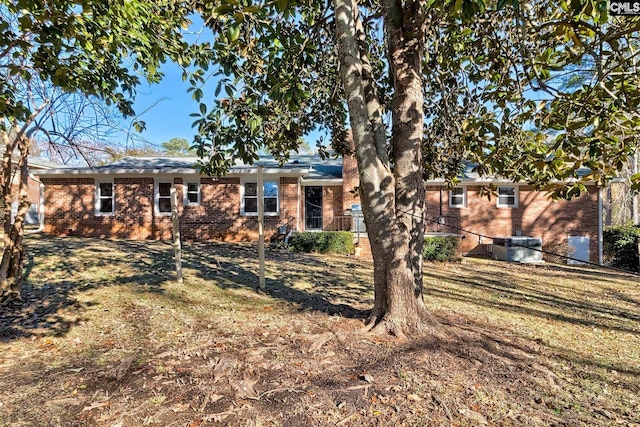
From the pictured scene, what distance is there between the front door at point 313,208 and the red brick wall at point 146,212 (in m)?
1.37

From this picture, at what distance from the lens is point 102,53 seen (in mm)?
4629

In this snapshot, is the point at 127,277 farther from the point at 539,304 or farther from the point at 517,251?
the point at 517,251

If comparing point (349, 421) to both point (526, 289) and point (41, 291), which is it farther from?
point (526, 289)

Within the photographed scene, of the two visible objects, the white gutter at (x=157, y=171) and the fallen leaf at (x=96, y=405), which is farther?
the white gutter at (x=157, y=171)

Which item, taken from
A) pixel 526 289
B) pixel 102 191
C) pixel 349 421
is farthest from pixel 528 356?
pixel 102 191

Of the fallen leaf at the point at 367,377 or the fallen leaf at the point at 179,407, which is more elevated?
the fallen leaf at the point at 367,377

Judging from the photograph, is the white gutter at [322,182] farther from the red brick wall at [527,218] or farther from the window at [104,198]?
the window at [104,198]

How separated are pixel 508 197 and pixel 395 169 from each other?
13.1 metres

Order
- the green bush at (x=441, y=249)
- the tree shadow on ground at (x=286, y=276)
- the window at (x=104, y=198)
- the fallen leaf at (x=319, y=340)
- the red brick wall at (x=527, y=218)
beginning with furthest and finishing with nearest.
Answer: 1. the red brick wall at (x=527, y=218)
2. the window at (x=104, y=198)
3. the green bush at (x=441, y=249)
4. the tree shadow on ground at (x=286, y=276)
5. the fallen leaf at (x=319, y=340)

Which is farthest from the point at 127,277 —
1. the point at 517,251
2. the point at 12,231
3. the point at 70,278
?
the point at 517,251

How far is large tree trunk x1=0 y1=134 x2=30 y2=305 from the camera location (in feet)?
16.2

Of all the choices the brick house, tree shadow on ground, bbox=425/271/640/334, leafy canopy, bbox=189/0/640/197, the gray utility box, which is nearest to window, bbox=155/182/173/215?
the brick house

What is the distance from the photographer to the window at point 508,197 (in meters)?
15.1

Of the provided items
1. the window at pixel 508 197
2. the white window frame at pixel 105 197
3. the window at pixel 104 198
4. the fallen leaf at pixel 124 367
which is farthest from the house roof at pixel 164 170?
the fallen leaf at pixel 124 367
